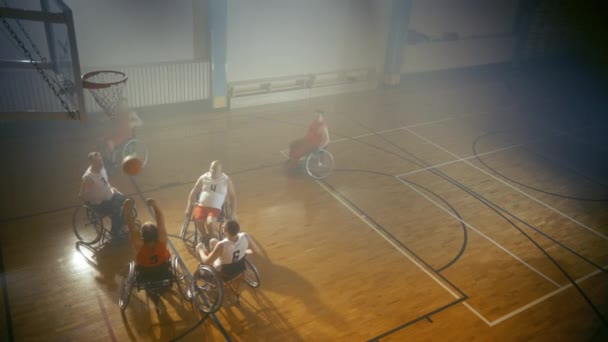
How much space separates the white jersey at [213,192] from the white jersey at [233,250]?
1.04 meters

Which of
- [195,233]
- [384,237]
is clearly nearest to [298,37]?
[384,237]

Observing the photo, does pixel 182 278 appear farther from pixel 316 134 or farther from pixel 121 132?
pixel 316 134

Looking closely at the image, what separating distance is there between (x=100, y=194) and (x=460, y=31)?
483 inches

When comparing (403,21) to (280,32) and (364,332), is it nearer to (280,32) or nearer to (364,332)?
(280,32)

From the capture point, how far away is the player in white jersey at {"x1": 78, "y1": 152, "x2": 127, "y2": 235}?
19.6 ft

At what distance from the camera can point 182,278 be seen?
5.74m

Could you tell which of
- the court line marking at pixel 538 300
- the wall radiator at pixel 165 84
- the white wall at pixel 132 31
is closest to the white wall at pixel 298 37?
the wall radiator at pixel 165 84

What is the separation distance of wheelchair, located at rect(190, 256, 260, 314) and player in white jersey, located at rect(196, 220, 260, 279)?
0.04 feet

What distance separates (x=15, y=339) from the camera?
487cm

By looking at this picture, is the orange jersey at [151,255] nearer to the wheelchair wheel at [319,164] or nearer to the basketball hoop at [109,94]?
the wheelchair wheel at [319,164]

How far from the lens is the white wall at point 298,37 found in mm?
10914

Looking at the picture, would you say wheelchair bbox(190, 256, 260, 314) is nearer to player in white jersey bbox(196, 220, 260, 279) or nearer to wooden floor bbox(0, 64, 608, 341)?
player in white jersey bbox(196, 220, 260, 279)

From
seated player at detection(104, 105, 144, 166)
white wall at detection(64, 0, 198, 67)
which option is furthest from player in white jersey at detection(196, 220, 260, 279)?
white wall at detection(64, 0, 198, 67)

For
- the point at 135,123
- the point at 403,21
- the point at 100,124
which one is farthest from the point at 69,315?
the point at 403,21
